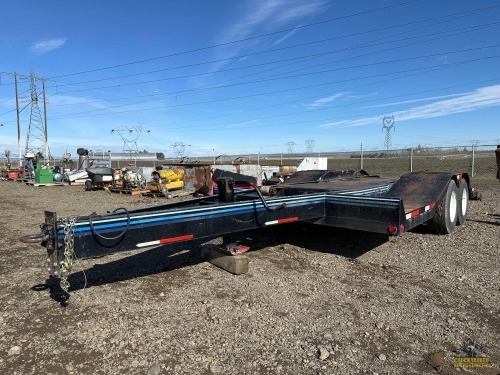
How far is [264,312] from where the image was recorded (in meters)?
3.48

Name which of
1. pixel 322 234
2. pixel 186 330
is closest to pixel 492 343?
pixel 186 330

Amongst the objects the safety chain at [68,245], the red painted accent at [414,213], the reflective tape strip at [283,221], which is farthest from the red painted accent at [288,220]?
the safety chain at [68,245]

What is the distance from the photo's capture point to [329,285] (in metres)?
4.14

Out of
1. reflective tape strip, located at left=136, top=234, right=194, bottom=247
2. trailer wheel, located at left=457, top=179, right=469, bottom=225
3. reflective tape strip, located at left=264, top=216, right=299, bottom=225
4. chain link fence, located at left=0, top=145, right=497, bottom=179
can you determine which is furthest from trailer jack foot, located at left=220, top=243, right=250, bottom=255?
chain link fence, located at left=0, top=145, right=497, bottom=179

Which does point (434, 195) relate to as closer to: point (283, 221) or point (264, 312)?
point (283, 221)

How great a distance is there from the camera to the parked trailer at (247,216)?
9.86ft

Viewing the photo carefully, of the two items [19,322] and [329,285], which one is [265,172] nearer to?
[329,285]

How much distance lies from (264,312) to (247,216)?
38.6 inches

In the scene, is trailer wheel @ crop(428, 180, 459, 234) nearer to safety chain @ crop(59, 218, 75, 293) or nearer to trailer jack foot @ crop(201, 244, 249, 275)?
trailer jack foot @ crop(201, 244, 249, 275)

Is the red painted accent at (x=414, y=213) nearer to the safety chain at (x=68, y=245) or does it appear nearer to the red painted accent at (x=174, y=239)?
the red painted accent at (x=174, y=239)

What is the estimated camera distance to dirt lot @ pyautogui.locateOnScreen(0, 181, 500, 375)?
2723mm

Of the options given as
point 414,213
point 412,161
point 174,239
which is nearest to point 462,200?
point 414,213

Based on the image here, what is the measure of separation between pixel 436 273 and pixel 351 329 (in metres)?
1.88

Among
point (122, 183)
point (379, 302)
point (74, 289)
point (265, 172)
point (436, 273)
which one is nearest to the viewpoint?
point (379, 302)
